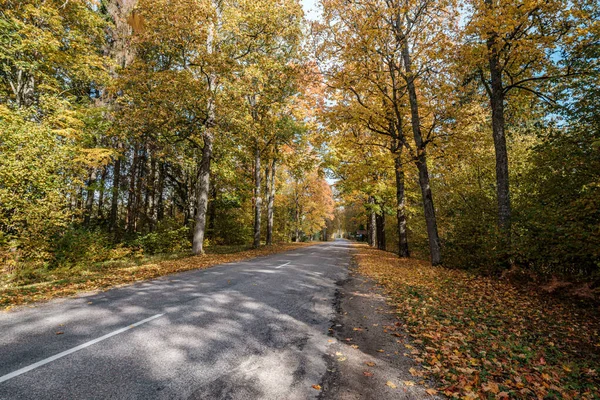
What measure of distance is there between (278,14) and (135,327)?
18.3 meters

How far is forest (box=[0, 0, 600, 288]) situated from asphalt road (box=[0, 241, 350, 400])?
6.49m

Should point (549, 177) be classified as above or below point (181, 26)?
below

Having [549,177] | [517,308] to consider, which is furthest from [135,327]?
[549,177]

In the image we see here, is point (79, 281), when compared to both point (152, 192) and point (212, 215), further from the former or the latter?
point (212, 215)

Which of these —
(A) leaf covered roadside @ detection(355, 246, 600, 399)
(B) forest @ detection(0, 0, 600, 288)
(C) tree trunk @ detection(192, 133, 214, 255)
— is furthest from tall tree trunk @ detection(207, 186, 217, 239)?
(A) leaf covered roadside @ detection(355, 246, 600, 399)

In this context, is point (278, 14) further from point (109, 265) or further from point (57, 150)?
point (109, 265)

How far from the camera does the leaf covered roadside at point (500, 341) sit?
3562 millimetres

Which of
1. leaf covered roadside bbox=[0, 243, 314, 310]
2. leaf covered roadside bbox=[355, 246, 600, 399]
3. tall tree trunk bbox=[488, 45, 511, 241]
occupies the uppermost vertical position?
tall tree trunk bbox=[488, 45, 511, 241]

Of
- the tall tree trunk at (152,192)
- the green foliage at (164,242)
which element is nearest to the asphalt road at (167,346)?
the green foliage at (164,242)

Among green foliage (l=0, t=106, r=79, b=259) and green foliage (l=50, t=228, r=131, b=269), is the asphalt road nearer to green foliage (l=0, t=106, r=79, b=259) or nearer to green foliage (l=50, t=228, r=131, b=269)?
green foliage (l=0, t=106, r=79, b=259)

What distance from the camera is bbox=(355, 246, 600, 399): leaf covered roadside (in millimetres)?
3562

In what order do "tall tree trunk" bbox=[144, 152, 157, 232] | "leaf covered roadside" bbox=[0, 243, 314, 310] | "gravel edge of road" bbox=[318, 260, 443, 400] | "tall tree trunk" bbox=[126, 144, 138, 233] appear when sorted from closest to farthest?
"gravel edge of road" bbox=[318, 260, 443, 400] < "leaf covered roadside" bbox=[0, 243, 314, 310] < "tall tree trunk" bbox=[144, 152, 157, 232] < "tall tree trunk" bbox=[126, 144, 138, 233]

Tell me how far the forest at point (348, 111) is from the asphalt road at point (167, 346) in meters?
6.49

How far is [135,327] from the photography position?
15.7 ft
